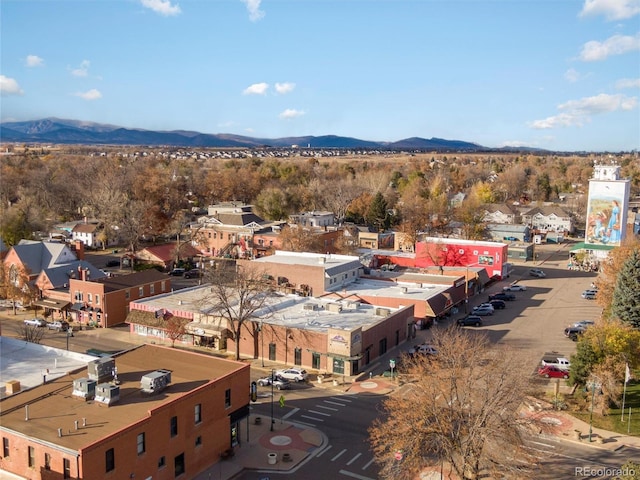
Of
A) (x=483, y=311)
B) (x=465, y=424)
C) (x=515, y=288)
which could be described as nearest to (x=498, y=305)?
(x=483, y=311)

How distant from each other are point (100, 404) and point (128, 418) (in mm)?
2041

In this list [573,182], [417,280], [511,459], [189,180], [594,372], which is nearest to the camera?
[511,459]

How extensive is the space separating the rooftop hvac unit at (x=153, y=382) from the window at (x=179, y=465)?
3103 mm

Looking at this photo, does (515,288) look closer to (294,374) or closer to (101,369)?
(294,374)

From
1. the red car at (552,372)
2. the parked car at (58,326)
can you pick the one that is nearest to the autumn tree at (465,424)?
the red car at (552,372)

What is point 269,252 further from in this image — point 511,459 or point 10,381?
point 511,459

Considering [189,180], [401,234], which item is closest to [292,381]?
[401,234]

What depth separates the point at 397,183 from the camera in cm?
15738

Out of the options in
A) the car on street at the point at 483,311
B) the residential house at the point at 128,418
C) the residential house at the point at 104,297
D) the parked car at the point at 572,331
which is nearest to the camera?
the residential house at the point at 128,418

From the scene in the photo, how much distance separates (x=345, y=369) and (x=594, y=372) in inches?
624

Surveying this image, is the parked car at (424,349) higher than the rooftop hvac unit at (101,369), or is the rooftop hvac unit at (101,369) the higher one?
the rooftop hvac unit at (101,369)

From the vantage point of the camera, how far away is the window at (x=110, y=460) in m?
22.2

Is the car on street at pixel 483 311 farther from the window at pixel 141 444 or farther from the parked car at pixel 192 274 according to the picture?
the window at pixel 141 444

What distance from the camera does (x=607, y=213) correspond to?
87250 millimetres
